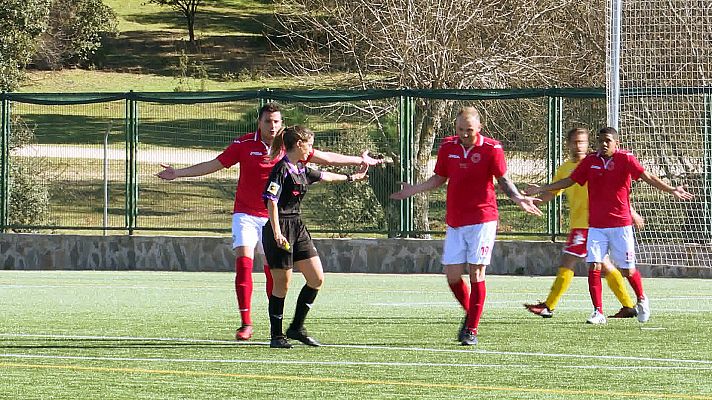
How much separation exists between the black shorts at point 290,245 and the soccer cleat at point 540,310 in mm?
3220

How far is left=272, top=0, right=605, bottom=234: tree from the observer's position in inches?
1200

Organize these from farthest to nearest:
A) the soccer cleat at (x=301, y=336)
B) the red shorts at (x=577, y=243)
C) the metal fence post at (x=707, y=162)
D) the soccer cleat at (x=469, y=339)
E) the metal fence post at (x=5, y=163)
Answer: the metal fence post at (x=5, y=163) → the metal fence post at (x=707, y=162) → the red shorts at (x=577, y=243) → the soccer cleat at (x=469, y=339) → the soccer cleat at (x=301, y=336)

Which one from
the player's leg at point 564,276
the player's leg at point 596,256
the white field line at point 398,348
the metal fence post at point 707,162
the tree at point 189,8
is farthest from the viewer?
the tree at point 189,8

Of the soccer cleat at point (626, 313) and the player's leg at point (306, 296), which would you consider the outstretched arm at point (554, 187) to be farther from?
the player's leg at point (306, 296)

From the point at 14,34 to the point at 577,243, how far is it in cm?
2318

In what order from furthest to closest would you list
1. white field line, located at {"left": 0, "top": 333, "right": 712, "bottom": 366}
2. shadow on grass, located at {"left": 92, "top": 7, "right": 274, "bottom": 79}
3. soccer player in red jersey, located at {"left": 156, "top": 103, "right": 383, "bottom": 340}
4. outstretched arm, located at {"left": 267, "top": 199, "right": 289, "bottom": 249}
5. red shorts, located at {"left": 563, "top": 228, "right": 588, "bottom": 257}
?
shadow on grass, located at {"left": 92, "top": 7, "right": 274, "bottom": 79}, red shorts, located at {"left": 563, "top": 228, "right": 588, "bottom": 257}, soccer player in red jersey, located at {"left": 156, "top": 103, "right": 383, "bottom": 340}, outstretched arm, located at {"left": 267, "top": 199, "right": 289, "bottom": 249}, white field line, located at {"left": 0, "top": 333, "right": 712, "bottom": 366}

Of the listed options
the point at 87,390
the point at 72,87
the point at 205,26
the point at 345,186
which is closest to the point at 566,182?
the point at 87,390

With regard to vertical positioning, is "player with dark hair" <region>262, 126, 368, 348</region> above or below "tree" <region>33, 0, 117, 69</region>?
below

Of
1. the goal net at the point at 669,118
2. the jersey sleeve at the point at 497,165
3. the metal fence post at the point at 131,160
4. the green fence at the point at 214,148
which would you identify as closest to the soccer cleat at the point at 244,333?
the jersey sleeve at the point at 497,165

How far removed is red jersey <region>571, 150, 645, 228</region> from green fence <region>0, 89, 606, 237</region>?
9312 mm

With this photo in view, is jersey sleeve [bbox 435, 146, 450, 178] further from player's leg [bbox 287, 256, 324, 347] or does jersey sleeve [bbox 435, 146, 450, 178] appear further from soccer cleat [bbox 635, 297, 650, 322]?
soccer cleat [bbox 635, 297, 650, 322]

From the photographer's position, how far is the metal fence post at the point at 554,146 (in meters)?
23.2

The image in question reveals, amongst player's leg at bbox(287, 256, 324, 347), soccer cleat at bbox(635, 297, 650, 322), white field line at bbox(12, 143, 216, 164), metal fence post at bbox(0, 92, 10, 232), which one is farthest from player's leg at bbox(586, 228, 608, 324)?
metal fence post at bbox(0, 92, 10, 232)

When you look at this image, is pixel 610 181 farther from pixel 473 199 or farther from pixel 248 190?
pixel 248 190
